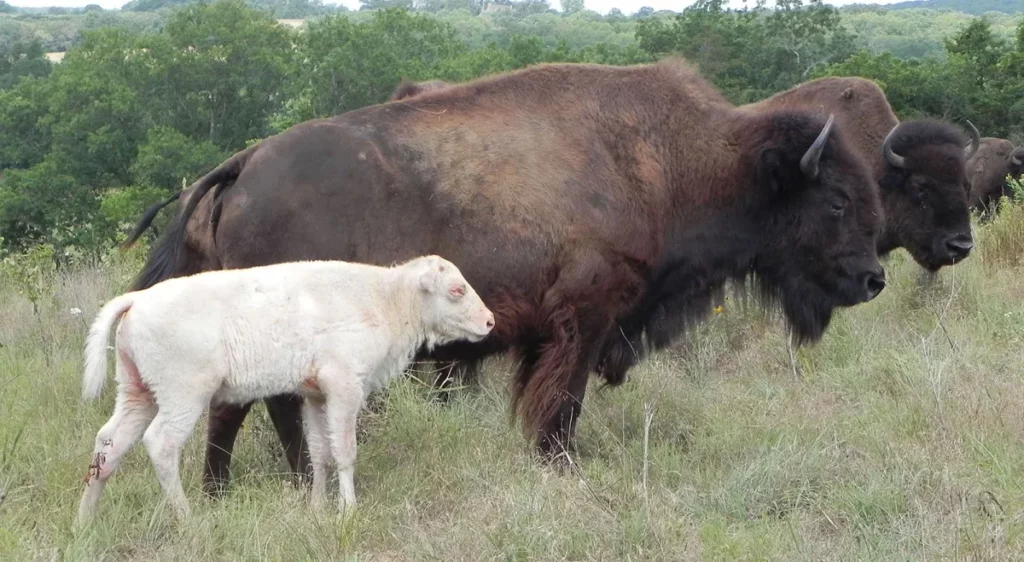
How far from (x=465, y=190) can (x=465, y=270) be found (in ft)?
1.30

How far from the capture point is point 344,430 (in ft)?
16.0

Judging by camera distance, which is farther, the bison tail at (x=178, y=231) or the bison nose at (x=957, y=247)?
the bison nose at (x=957, y=247)

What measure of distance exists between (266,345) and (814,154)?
3186 millimetres

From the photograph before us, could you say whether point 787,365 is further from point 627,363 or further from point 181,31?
point 181,31

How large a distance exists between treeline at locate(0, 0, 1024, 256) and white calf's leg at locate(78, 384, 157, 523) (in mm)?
24002

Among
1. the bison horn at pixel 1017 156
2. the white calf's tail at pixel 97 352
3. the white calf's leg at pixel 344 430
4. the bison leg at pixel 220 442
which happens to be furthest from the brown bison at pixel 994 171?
the white calf's tail at pixel 97 352

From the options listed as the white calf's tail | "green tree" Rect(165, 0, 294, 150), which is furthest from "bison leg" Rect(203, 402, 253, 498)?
"green tree" Rect(165, 0, 294, 150)

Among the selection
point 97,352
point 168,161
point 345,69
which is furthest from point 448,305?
point 345,69

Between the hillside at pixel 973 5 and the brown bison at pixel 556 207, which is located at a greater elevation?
the brown bison at pixel 556 207

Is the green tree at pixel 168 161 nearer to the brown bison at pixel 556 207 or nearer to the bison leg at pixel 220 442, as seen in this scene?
Answer: the brown bison at pixel 556 207

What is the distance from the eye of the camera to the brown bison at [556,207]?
5562mm

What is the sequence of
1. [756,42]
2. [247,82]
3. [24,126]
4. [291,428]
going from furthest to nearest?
[756,42] → [24,126] → [247,82] → [291,428]

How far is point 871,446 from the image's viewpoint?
18.7 feet

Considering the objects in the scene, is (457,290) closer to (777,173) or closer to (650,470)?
(650,470)
